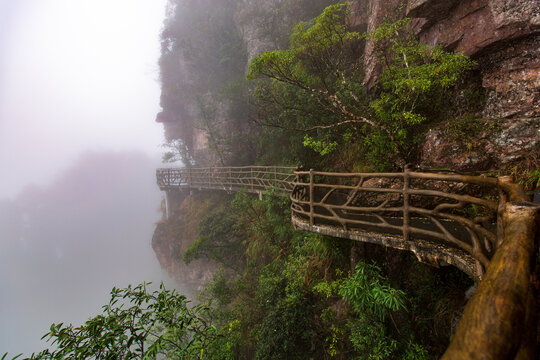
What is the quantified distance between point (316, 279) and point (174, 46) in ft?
86.9

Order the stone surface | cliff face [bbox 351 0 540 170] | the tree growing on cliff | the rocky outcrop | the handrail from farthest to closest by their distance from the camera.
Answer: the rocky outcrop, the tree growing on cliff, cliff face [bbox 351 0 540 170], the stone surface, the handrail

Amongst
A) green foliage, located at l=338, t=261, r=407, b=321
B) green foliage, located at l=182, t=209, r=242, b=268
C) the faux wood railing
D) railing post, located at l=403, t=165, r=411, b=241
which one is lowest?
green foliage, located at l=182, t=209, r=242, b=268

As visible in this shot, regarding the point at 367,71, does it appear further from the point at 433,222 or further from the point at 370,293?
the point at 370,293

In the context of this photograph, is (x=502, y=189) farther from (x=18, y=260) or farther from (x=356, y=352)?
(x=18, y=260)

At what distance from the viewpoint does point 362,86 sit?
758cm

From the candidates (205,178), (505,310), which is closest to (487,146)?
(505,310)

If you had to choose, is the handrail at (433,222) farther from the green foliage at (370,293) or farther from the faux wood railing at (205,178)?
the faux wood railing at (205,178)

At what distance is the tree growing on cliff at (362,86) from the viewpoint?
4.49 metres

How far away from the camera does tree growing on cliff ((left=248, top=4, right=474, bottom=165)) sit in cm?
449

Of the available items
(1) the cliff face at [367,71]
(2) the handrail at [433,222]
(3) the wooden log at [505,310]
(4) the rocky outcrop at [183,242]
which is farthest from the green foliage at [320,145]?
(4) the rocky outcrop at [183,242]

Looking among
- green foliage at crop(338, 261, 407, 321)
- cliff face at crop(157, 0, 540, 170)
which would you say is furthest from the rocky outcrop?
green foliage at crop(338, 261, 407, 321)

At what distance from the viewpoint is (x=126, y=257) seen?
55.1 metres

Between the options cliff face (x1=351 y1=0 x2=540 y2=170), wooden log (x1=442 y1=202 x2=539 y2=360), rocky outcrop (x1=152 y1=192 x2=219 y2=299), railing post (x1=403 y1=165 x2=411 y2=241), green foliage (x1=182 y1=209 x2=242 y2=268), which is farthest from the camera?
rocky outcrop (x1=152 y1=192 x2=219 y2=299)

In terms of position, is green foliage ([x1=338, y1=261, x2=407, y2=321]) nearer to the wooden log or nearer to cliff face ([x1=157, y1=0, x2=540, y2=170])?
the wooden log
